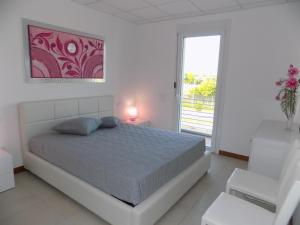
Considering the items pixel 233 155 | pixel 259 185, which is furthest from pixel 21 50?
pixel 233 155

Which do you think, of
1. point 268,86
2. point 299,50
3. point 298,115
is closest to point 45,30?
point 268,86

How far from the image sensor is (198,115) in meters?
4.00

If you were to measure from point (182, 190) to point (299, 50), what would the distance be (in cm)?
266

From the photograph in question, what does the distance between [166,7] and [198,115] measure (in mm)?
2072

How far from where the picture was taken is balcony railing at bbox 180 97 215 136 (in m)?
3.87

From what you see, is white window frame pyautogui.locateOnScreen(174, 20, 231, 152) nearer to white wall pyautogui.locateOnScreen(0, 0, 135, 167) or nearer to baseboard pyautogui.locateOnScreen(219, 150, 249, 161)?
baseboard pyautogui.locateOnScreen(219, 150, 249, 161)

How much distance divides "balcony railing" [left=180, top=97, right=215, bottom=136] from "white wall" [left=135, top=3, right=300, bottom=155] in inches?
11.0

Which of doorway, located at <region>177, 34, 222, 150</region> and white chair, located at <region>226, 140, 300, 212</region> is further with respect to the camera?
doorway, located at <region>177, 34, 222, 150</region>

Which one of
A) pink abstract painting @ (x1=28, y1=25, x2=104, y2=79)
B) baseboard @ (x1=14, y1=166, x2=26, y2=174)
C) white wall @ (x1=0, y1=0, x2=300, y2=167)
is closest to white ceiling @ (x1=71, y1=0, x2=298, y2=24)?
white wall @ (x1=0, y1=0, x2=300, y2=167)

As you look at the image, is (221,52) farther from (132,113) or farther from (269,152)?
(132,113)

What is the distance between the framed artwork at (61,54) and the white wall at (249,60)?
55.0 inches

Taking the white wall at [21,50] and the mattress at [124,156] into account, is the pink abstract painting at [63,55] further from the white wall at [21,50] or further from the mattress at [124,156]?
the mattress at [124,156]

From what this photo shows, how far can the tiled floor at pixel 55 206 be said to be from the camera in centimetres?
193

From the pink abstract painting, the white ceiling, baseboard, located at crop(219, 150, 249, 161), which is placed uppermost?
the white ceiling
